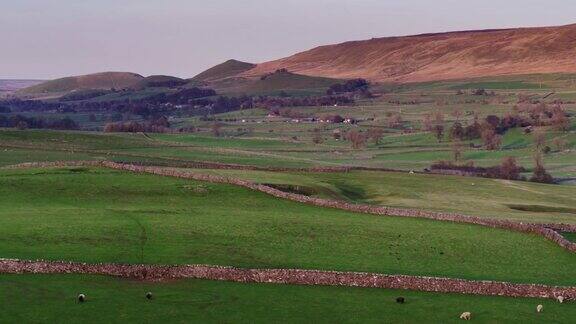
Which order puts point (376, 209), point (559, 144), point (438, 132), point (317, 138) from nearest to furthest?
1. point (376, 209)
2. point (559, 144)
3. point (438, 132)
4. point (317, 138)

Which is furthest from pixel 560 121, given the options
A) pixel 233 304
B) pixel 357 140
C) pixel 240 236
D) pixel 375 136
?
pixel 233 304

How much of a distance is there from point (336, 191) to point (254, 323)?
38213 mm

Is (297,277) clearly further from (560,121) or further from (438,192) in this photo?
(560,121)

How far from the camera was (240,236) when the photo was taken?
4425cm

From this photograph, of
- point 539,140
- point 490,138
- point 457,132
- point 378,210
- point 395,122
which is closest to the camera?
point 378,210

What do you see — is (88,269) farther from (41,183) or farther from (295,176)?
(295,176)

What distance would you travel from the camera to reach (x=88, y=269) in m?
35.5

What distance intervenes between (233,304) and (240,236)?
12462 mm

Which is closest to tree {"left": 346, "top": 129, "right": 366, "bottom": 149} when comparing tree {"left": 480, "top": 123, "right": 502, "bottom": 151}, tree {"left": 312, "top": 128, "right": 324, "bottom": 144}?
tree {"left": 312, "top": 128, "right": 324, "bottom": 144}

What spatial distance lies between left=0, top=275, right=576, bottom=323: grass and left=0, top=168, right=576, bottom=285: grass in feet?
11.0

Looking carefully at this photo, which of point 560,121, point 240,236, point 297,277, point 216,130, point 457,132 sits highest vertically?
point 240,236

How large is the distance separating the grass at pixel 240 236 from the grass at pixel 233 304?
11.0ft

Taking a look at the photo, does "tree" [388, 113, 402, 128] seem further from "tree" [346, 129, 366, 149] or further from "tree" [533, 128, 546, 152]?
"tree" [533, 128, 546, 152]

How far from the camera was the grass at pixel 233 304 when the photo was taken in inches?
1171
